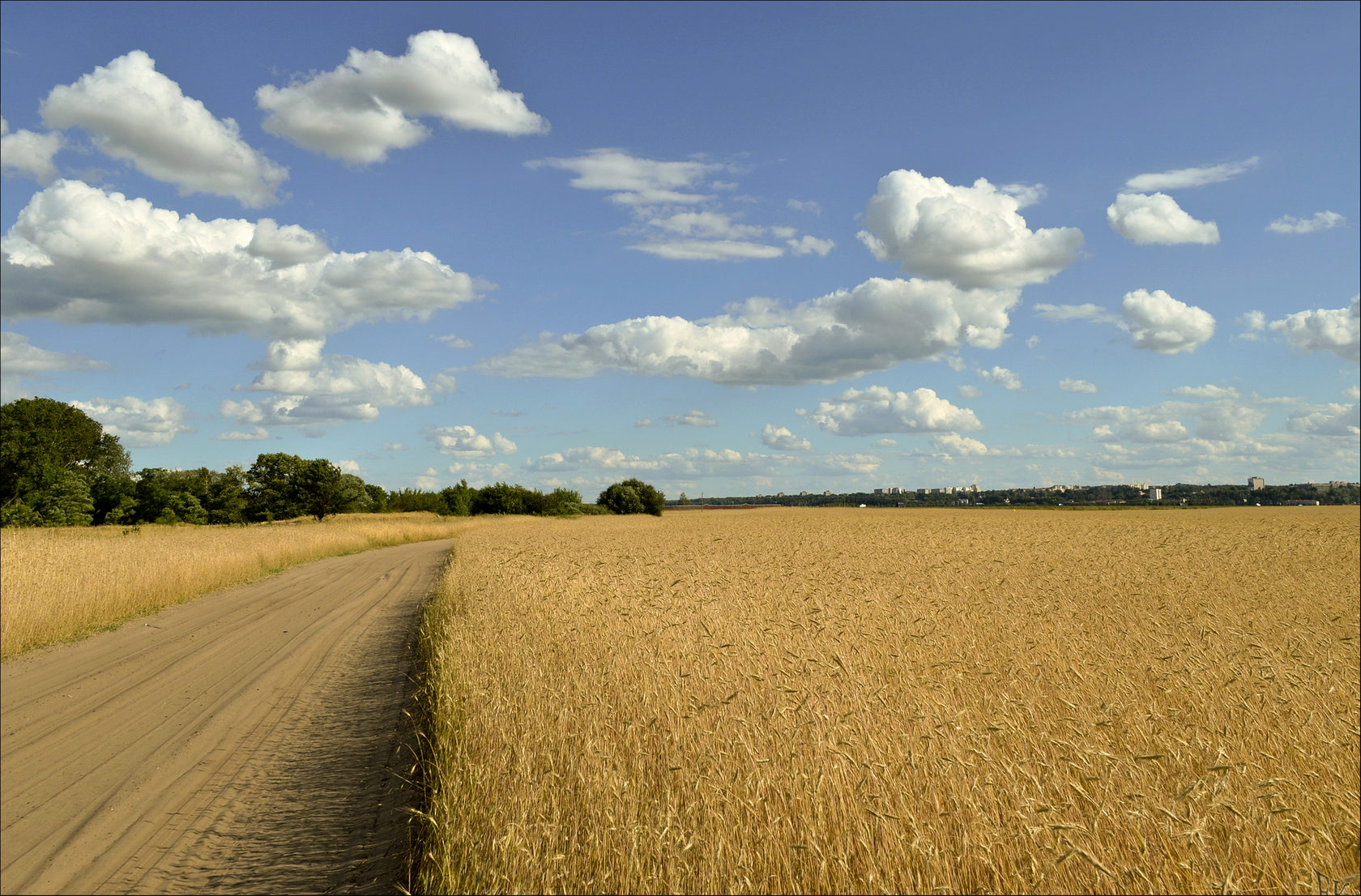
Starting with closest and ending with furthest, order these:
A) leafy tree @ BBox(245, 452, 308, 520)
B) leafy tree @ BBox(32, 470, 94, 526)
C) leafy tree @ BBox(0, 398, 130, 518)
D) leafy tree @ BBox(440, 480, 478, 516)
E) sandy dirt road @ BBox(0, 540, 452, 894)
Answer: sandy dirt road @ BBox(0, 540, 452, 894), leafy tree @ BBox(32, 470, 94, 526), leafy tree @ BBox(0, 398, 130, 518), leafy tree @ BBox(245, 452, 308, 520), leafy tree @ BBox(440, 480, 478, 516)

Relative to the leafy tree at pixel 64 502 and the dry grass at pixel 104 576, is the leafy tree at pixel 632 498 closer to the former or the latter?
the leafy tree at pixel 64 502

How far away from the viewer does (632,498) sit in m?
96.0

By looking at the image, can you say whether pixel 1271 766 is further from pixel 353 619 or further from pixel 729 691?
pixel 353 619

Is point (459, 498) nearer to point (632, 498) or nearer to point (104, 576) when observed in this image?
point (632, 498)

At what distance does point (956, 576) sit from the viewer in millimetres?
13336

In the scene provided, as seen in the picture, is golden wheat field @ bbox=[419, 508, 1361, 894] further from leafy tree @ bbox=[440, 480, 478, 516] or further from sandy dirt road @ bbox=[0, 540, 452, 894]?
leafy tree @ bbox=[440, 480, 478, 516]

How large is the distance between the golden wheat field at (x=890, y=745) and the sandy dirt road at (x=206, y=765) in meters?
0.78

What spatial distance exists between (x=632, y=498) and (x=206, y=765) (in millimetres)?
89456

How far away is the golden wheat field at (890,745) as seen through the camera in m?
3.68

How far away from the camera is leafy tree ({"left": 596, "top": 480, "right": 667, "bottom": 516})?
9588 centimetres

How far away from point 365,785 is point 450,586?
973 centimetres

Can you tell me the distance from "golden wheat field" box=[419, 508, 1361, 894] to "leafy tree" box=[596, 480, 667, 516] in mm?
85071

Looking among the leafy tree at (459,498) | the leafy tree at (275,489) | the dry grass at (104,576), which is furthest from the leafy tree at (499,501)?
Answer: the dry grass at (104,576)

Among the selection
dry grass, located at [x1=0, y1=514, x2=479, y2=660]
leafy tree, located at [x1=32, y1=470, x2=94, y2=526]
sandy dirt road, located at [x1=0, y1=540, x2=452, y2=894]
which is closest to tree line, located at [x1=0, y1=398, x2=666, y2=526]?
leafy tree, located at [x1=32, y1=470, x2=94, y2=526]
